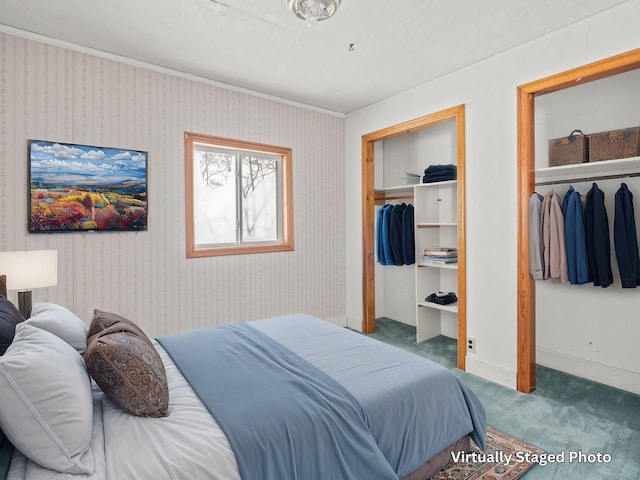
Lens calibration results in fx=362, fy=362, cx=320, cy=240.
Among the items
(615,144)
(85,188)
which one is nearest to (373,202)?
(615,144)

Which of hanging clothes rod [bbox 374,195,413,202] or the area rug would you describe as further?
hanging clothes rod [bbox 374,195,413,202]

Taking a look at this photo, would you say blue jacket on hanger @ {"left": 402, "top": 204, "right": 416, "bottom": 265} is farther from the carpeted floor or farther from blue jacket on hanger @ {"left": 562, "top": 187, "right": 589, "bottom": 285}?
blue jacket on hanger @ {"left": 562, "top": 187, "right": 589, "bottom": 285}

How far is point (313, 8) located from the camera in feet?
7.09

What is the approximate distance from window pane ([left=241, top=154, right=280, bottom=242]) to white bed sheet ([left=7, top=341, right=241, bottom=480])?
8.41 ft

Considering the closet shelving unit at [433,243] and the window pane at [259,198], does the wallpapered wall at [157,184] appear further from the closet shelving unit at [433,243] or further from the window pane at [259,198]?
the closet shelving unit at [433,243]

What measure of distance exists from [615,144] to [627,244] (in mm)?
707

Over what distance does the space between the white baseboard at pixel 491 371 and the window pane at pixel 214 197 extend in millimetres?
2523

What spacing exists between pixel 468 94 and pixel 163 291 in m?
3.18

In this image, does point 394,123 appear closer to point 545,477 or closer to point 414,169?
point 414,169

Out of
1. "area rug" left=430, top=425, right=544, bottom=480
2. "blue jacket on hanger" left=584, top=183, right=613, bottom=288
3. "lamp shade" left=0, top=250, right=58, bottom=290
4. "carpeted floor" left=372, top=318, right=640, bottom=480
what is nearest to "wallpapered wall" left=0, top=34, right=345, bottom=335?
"lamp shade" left=0, top=250, right=58, bottom=290

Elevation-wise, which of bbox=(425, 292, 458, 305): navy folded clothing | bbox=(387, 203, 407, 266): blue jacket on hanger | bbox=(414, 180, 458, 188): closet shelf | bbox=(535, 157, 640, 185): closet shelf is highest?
bbox=(414, 180, 458, 188): closet shelf

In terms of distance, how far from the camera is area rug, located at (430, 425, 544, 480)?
183 cm

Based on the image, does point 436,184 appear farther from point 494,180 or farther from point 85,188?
point 85,188

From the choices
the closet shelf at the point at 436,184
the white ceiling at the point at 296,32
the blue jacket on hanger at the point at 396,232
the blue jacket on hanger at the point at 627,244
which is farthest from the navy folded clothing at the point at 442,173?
the blue jacket on hanger at the point at 627,244
